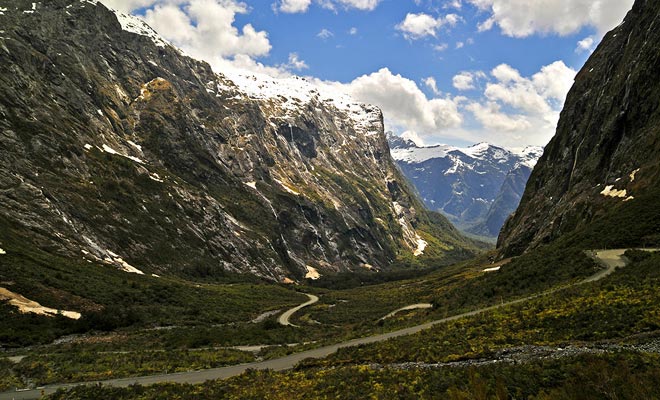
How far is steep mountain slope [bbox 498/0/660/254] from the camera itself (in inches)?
2434

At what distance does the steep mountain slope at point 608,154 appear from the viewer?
61.8m

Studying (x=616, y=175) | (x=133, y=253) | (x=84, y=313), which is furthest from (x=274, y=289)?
(x=616, y=175)

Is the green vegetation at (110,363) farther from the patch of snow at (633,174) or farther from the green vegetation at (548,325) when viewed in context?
the patch of snow at (633,174)

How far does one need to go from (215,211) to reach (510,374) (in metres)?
174

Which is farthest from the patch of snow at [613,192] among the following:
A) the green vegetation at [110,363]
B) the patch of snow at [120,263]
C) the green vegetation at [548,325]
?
the patch of snow at [120,263]

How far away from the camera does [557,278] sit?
48125mm

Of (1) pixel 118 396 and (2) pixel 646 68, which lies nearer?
(1) pixel 118 396

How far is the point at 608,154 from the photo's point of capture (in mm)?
93938

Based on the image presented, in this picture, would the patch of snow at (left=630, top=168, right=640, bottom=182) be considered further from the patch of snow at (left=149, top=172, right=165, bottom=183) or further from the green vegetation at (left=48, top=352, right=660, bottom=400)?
the patch of snow at (left=149, top=172, right=165, bottom=183)

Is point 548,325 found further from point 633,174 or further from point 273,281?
point 273,281

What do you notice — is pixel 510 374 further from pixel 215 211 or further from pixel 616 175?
pixel 215 211

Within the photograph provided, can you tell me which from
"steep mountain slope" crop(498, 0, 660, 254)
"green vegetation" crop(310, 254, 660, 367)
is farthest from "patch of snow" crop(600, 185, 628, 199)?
"green vegetation" crop(310, 254, 660, 367)

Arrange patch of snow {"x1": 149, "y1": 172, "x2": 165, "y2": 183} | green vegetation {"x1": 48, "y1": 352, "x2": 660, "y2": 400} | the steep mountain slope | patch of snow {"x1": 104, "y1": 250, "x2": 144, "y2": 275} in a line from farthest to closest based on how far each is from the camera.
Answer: patch of snow {"x1": 149, "y1": 172, "x2": 165, "y2": 183}, patch of snow {"x1": 104, "y1": 250, "x2": 144, "y2": 275}, the steep mountain slope, green vegetation {"x1": 48, "y1": 352, "x2": 660, "y2": 400}

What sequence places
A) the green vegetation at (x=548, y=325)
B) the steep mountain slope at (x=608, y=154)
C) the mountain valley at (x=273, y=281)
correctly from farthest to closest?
the steep mountain slope at (x=608, y=154)
the green vegetation at (x=548, y=325)
the mountain valley at (x=273, y=281)
